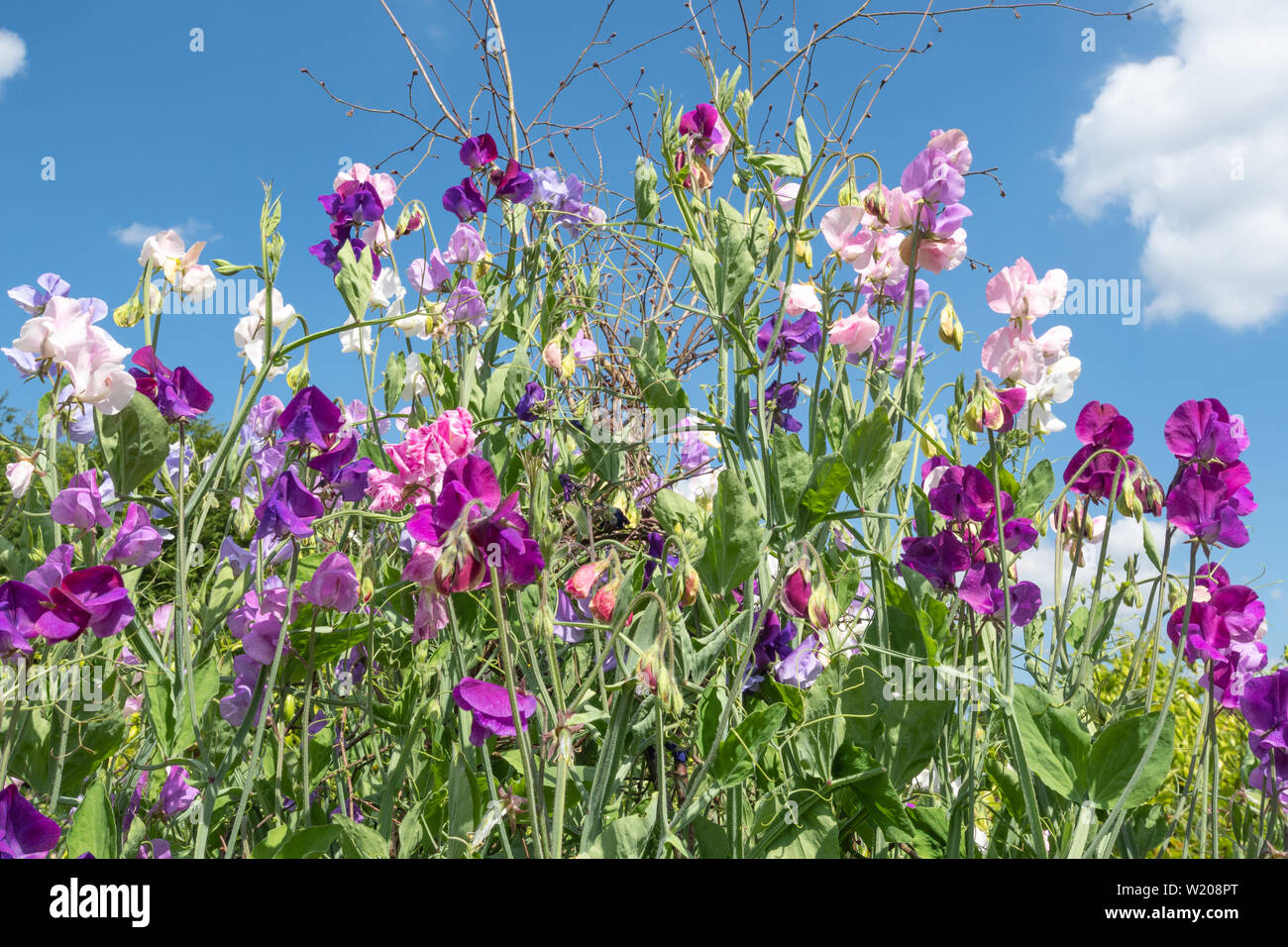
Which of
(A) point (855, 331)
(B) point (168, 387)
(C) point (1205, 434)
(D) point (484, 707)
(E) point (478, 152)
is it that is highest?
(E) point (478, 152)

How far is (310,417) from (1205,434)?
3.94 feet

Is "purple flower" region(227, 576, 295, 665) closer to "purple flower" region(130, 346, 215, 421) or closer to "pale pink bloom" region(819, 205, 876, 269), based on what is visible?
"purple flower" region(130, 346, 215, 421)

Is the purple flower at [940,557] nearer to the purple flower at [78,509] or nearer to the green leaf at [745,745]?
the green leaf at [745,745]

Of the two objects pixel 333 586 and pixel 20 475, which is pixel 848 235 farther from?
pixel 20 475

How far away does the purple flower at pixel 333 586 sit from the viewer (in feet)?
3.65

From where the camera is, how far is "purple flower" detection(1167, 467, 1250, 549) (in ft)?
3.90

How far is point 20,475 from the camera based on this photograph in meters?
1.26

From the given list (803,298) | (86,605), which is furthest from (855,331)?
(86,605)

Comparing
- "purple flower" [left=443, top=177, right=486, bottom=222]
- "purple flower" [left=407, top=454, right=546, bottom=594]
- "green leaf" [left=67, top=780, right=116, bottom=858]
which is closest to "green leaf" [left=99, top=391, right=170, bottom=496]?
"green leaf" [left=67, top=780, right=116, bottom=858]

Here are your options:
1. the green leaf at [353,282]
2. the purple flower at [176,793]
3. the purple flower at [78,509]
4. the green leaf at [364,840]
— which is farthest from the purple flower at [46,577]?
the green leaf at [353,282]

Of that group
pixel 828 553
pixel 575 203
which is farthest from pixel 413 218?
pixel 828 553
